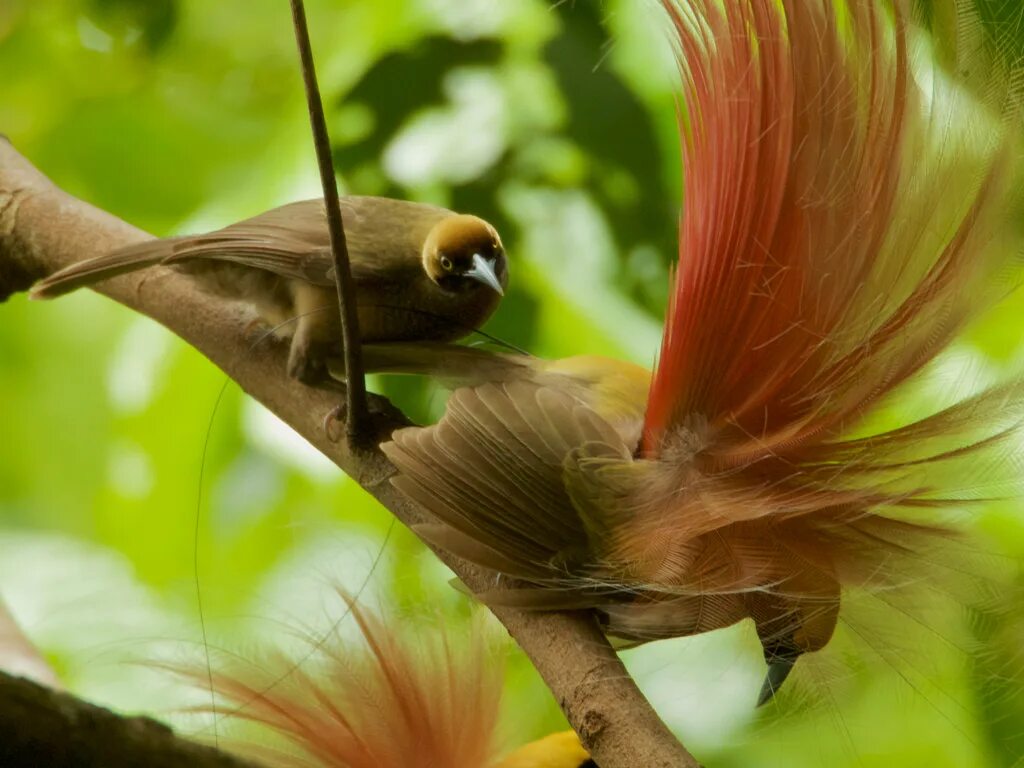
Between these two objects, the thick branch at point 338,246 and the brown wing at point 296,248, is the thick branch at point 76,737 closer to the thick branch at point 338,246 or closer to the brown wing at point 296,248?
the thick branch at point 338,246

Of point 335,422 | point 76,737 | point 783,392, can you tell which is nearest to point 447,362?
point 335,422

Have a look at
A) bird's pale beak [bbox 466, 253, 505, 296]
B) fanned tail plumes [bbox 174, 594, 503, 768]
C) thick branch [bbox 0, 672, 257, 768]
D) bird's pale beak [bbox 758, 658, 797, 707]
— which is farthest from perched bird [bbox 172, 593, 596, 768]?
thick branch [bbox 0, 672, 257, 768]

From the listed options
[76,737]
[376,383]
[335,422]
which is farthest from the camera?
[376,383]

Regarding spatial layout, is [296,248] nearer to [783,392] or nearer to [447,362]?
[447,362]

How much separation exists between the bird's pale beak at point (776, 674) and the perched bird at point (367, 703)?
163mm

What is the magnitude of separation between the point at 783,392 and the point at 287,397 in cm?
37

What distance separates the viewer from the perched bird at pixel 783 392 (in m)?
0.69

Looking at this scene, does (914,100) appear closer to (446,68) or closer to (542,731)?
(542,731)

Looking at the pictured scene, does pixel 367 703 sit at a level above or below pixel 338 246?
below

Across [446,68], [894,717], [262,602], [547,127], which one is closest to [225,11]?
[446,68]

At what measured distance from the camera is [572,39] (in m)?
1.37

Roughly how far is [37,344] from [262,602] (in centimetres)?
91

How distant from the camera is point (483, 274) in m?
0.98

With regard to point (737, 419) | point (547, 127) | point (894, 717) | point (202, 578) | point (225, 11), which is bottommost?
point (894, 717)
